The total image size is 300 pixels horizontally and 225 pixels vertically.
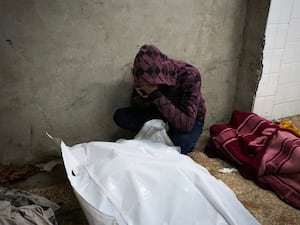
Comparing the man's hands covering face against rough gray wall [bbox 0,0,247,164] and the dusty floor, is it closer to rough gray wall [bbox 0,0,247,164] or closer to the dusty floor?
rough gray wall [bbox 0,0,247,164]

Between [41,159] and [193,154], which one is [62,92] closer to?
[41,159]

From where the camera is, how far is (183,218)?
47.8 inches

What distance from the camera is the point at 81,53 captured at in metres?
1.75

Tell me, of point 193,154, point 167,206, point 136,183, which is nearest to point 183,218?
point 167,206

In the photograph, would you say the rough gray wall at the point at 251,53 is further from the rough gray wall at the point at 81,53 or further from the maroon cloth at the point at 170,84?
the maroon cloth at the point at 170,84

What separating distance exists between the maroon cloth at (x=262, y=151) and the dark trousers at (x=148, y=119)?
232mm

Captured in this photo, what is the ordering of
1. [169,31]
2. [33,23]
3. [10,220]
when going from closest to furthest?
[10,220] → [33,23] → [169,31]

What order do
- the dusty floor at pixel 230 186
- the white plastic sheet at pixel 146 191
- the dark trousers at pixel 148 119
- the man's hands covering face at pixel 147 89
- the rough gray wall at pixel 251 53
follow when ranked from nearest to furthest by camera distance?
the white plastic sheet at pixel 146 191, the dusty floor at pixel 230 186, the man's hands covering face at pixel 147 89, the dark trousers at pixel 148 119, the rough gray wall at pixel 251 53

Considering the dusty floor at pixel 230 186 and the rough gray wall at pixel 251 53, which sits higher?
the rough gray wall at pixel 251 53

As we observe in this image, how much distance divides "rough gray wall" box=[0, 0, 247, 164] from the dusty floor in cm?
17

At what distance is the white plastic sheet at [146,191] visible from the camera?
1.19 m

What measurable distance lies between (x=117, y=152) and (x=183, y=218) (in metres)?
0.38

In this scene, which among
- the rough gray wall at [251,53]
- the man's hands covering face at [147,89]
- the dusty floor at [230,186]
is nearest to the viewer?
the dusty floor at [230,186]

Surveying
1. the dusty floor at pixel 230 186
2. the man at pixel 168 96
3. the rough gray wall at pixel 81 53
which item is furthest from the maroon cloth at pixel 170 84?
the dusty floor at pixel 230 186
